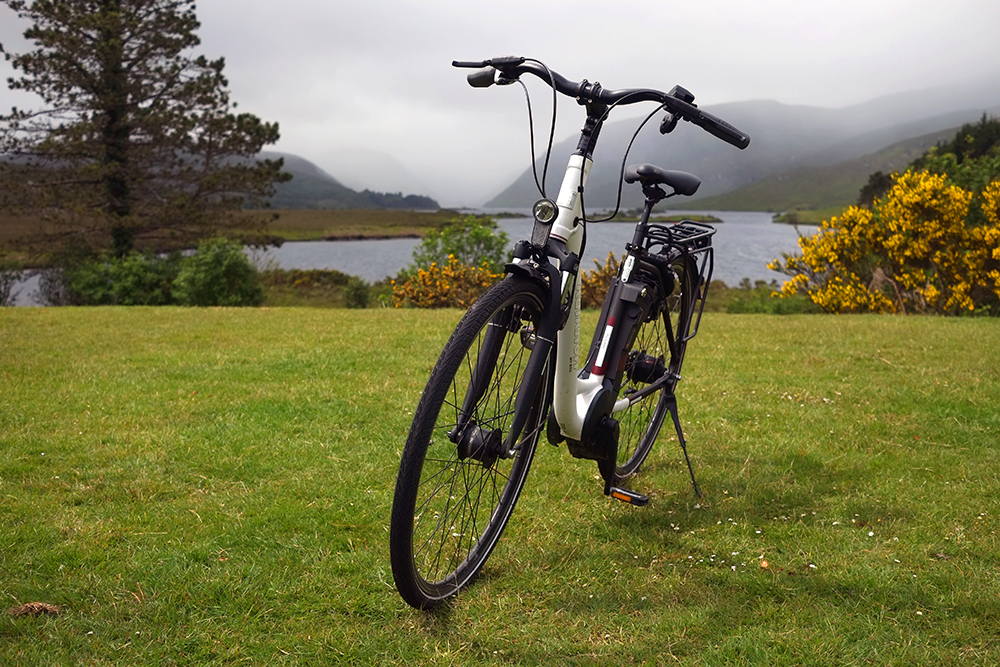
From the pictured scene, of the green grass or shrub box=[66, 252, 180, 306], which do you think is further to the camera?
shrub box=[66, 252, 180, 306]

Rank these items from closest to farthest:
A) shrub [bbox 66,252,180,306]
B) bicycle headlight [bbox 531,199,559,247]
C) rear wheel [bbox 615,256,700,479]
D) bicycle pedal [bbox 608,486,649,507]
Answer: bicycle headlight [bbox 531,199,559,247] < bicycle pedal [bbox 608,486,649,507] < rear wheel [bbox 615,256,700,479] < shrub [bbox 66,252,180,306]

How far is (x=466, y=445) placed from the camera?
2576 mm

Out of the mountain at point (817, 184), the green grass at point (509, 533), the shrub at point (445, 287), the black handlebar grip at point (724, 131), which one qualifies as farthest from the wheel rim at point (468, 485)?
the mountain at point (817, 184)

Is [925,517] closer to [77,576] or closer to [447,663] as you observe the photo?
[447,663]

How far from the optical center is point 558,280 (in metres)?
2.66

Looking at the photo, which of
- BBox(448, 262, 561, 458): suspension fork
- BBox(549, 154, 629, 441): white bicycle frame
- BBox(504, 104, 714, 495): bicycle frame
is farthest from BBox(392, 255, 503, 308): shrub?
BBox(448, 262, 561, 458): suspension fork

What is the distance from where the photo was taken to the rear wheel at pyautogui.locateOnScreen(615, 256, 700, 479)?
150 inches

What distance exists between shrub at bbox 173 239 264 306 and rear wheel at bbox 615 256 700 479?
13.3 metres

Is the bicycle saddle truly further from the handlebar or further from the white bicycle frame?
the white bicycle frame

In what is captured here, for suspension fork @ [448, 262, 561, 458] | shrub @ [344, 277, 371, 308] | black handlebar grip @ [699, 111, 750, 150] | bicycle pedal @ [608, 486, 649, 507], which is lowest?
bicycle pedal @ [608, 486, 649, 507]

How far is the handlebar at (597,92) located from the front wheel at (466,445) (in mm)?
809

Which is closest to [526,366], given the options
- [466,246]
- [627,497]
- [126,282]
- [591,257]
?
[627,497]

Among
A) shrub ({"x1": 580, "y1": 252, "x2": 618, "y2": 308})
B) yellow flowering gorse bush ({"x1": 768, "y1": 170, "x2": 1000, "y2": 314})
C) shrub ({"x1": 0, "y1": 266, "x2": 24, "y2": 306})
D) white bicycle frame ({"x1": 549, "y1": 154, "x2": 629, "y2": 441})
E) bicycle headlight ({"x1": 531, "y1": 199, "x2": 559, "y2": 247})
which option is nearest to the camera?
bicycle headlight ({"x1": 531, "y1": 199, "x2": 559, "y2": 247})

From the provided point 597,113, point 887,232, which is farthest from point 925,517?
point 887,232
